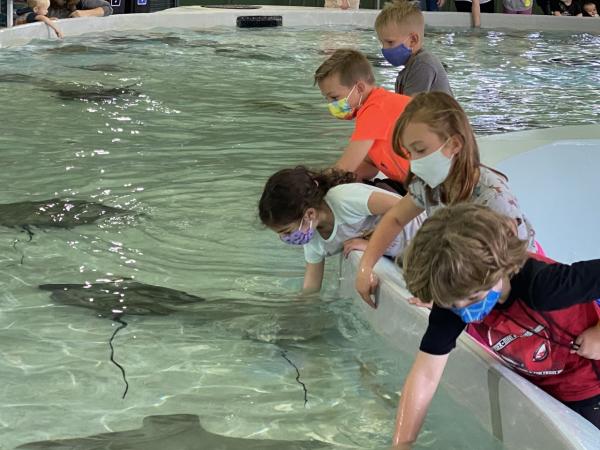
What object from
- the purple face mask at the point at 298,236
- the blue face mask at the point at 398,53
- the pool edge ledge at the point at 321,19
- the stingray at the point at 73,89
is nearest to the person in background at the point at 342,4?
the pool edge ledge at the point at 321,19

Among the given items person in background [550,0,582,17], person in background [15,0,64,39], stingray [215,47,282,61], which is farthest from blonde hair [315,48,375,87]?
person in background [550,0,582,17]

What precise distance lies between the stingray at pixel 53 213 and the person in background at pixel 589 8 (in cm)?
1188

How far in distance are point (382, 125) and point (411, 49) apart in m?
0.97

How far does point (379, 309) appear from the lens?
2.94m

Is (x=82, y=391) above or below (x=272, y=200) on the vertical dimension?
below

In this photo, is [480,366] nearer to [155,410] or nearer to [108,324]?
[155,410]

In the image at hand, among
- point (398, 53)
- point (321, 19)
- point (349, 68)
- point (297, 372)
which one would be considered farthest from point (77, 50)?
point (297, 372)

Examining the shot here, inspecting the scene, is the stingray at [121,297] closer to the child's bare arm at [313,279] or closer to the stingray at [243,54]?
the child's bare arm at [313,279]

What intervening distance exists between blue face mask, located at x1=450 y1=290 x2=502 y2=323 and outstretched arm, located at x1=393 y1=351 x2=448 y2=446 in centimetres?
21

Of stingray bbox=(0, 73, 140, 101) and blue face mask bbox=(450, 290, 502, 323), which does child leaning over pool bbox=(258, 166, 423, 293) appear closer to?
blue face mask bbox=(450, 290, 502, 323)

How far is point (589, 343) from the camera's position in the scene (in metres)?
2.14

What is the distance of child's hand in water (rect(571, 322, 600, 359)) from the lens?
214 cm

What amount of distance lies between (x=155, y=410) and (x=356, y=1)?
41.9 feet

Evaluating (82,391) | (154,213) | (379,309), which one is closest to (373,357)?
(379,309)
